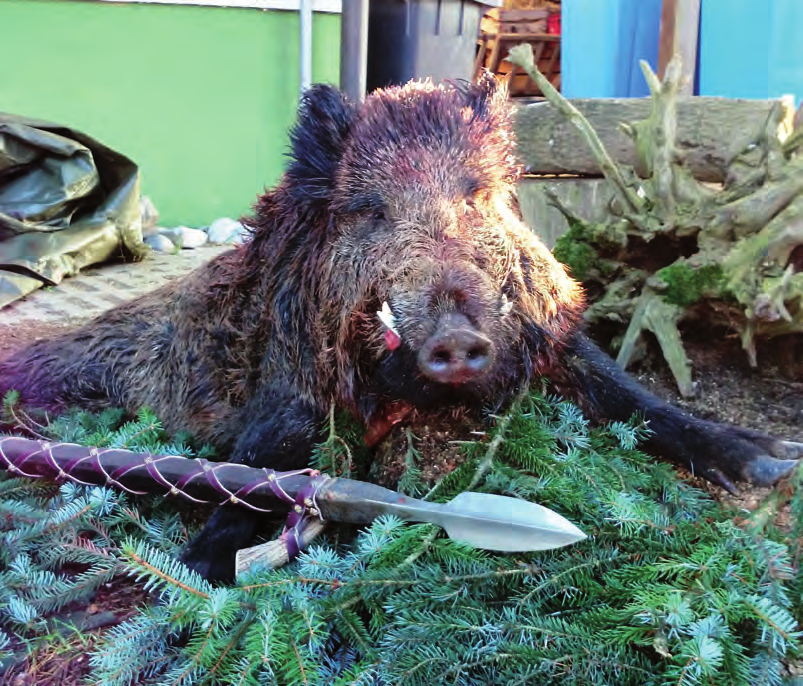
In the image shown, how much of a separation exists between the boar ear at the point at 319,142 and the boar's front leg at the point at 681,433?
0.64 meters

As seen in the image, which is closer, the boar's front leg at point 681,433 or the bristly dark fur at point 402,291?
the bristly dark fur at point 402,291

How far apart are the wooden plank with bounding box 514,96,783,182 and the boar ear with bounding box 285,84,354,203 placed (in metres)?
1.48

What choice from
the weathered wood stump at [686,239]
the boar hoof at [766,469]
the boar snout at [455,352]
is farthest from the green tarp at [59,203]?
the boar hoof at [766,469]

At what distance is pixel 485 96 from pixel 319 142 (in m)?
0.36

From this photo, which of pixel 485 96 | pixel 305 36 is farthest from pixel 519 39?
pixel 485 96

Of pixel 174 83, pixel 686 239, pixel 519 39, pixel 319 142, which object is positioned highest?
pixel 519 39

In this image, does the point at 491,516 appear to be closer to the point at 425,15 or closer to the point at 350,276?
the point at 350,276

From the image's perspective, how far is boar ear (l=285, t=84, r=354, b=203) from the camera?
1.59m

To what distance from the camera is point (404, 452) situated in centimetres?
166

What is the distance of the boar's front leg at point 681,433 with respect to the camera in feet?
5.06

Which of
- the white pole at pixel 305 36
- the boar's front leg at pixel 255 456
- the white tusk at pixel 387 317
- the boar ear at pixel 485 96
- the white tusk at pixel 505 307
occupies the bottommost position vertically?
the boar's front leg at pixel 255 456

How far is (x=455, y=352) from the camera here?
1279 millimetres

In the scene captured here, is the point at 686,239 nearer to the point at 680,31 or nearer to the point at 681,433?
the point at 681,433

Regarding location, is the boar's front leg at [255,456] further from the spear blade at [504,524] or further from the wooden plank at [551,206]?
the wooden plank at [551,206]
